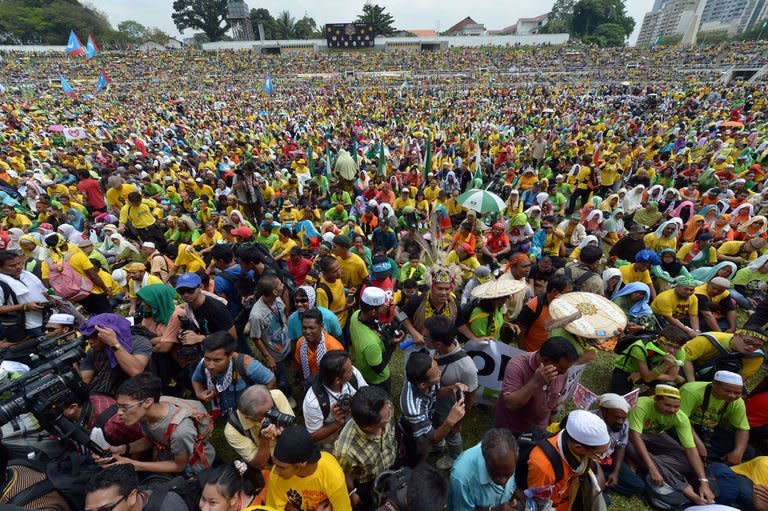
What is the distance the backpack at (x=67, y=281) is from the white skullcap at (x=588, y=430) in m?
5.97

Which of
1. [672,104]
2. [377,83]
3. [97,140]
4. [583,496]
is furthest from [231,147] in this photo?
[377,83]

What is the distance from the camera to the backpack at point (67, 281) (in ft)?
15.7

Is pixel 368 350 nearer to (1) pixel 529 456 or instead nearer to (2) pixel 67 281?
(1) pixel 529 456

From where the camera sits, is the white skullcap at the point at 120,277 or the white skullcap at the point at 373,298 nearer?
the white skullcap at the point at 373,298

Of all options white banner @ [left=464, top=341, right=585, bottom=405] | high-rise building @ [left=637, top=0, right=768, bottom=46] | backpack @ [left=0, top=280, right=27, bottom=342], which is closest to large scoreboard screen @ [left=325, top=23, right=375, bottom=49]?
backpack @ [left=0, top=280, right=27, bottom=342]

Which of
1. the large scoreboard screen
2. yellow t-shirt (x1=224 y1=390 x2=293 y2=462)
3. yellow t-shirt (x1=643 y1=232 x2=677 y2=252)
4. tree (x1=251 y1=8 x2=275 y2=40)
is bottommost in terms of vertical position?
yellow t-shirt (x1=643 y1=232 x2=677 y2=252)

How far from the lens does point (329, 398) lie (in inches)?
106

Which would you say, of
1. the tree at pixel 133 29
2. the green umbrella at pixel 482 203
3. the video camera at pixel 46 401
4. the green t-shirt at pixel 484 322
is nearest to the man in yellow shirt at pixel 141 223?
the video camera at pixel 46 401

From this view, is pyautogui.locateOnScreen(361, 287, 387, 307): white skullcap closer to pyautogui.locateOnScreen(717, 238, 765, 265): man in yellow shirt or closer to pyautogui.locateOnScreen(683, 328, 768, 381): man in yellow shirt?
pyautogui.locateOnScreen(683, 328, 768, 381): man in yellow shirt

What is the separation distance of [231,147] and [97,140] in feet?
21.6

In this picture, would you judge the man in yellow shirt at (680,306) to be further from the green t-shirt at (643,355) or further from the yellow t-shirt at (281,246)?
the yellow t-shirt at (281,246)

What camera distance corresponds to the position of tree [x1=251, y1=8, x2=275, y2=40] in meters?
69.6

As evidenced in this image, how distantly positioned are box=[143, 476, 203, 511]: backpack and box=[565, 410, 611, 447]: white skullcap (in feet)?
8.07

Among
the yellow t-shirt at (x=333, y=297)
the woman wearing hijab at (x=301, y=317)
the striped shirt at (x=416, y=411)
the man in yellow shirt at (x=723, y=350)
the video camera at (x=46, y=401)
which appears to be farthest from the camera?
the yellow t-shirt at (x=333, y=297)
